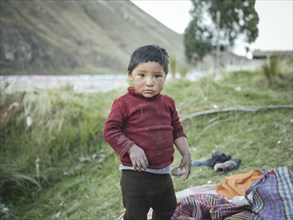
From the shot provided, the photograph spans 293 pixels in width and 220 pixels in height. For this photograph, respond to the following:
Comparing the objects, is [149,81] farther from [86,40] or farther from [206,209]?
[86,40]

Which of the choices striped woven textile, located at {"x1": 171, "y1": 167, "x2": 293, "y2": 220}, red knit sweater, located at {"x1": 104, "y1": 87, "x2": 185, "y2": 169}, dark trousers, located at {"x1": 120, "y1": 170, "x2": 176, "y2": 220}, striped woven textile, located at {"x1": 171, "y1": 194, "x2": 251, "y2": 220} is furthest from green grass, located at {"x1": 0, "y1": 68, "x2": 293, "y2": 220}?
red knit sweater, located at {"x1": 104, "y1": 87, "x2": 185, "y2": 169}

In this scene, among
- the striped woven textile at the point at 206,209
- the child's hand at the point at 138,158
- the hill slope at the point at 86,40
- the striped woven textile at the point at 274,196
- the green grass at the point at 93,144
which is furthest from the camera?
the hill slope at the point at 86,40

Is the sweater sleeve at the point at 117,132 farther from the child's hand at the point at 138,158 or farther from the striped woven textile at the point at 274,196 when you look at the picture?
the striped woven textile at the point at 274,196

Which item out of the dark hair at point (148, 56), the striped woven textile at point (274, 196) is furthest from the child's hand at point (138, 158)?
the striped woven textile at point (274, 196)

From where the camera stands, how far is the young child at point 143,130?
1715mm

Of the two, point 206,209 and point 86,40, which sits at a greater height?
point 86,40

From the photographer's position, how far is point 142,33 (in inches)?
1619

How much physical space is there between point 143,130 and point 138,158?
0.62ft

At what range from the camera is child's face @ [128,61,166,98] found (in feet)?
5.60

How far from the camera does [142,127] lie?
1768 millimetres

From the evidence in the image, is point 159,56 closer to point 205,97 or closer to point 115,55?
point 205,97

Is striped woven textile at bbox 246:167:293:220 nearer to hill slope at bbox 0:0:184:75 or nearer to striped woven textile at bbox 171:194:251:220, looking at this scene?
striped woven textile at bbox 171:194:251:220

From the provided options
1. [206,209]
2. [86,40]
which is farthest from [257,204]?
[86,40]

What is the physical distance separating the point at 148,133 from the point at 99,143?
3348mm
